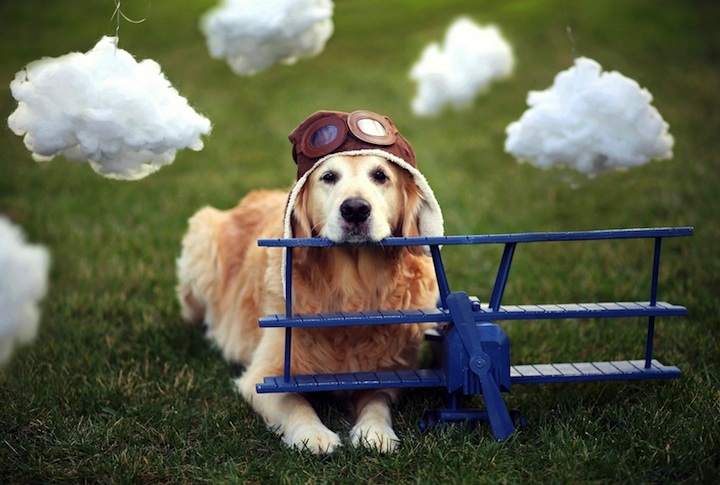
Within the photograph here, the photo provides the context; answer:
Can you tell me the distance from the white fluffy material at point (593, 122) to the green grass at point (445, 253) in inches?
9.9

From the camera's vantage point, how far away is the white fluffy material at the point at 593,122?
3.07 m

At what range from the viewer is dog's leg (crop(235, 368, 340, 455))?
2.71 m

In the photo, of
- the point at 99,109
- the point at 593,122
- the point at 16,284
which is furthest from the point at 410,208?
the point at 16,284

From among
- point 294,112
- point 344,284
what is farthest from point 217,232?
point 294,112

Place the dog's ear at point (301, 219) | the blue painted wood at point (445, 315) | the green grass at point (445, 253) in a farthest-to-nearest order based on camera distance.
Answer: the dog's ear at point (301, 219) < the blue painted wood at point (445, 315) < the green grass at point (445, 253)

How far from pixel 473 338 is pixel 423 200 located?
1.91 feet

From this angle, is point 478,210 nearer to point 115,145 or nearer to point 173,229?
point 173,229

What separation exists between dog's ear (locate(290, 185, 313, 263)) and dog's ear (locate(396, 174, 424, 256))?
13.6 inches

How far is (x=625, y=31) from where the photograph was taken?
10844 millimetres

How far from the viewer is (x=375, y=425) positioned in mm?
2832

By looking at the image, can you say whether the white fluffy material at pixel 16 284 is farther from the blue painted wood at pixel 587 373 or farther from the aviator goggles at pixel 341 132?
the blue painted wood at pixel 587 373

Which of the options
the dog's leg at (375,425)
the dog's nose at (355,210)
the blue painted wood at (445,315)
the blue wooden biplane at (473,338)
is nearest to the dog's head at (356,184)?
the dog's nose at (355,210)

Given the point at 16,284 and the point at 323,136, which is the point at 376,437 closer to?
the point at 323,136

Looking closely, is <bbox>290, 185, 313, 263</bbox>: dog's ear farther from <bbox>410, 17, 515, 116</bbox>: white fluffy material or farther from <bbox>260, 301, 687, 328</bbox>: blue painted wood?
<bbox>410, 17, 515, 116</bbox>: white fluffy material
